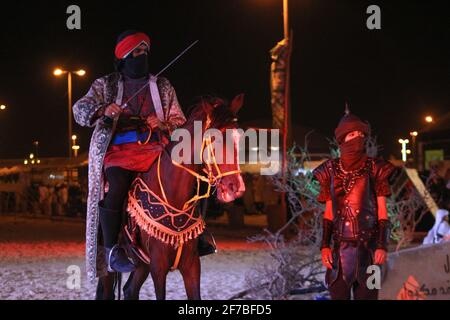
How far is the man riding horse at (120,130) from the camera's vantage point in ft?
17.0

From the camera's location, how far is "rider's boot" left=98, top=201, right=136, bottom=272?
199 inches

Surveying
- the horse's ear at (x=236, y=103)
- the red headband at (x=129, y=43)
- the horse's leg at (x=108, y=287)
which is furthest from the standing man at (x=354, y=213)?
the horse's leg at (x=108, y=287)

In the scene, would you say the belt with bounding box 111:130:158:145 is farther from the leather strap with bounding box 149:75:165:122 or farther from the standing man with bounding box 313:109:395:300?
the standing man with bounding box 313:109:395:300

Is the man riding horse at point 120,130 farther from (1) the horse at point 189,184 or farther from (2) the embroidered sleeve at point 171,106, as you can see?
(1) the horse at point 189,184

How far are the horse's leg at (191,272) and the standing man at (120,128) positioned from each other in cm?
55

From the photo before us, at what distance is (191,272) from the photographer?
479 cm

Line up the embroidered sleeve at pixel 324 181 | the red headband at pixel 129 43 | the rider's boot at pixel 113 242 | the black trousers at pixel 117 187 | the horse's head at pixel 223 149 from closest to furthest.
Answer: the horse's head at pixel 223 149 < the embroidered sleeve at pixel 324 181 < the rider's boot at pixel 113 242 < the black trousers at pixel 117 187 < the red headband at pixel 129 43

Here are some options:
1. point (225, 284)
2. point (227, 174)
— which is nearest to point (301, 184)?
point (225, 284)

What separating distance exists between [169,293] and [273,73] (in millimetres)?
6082

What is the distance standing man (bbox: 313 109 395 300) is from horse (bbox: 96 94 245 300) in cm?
81

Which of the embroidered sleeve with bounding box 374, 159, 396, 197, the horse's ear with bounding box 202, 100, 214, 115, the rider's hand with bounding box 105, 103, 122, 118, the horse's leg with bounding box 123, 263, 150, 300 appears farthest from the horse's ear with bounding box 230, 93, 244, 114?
the horse's leg with bounding box 123, 263, 150, 300

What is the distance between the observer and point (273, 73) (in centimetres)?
1334

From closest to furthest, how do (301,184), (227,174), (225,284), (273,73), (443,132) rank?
(227,174) → (301,184) → (225,284) → (273,73) → (443,132)
